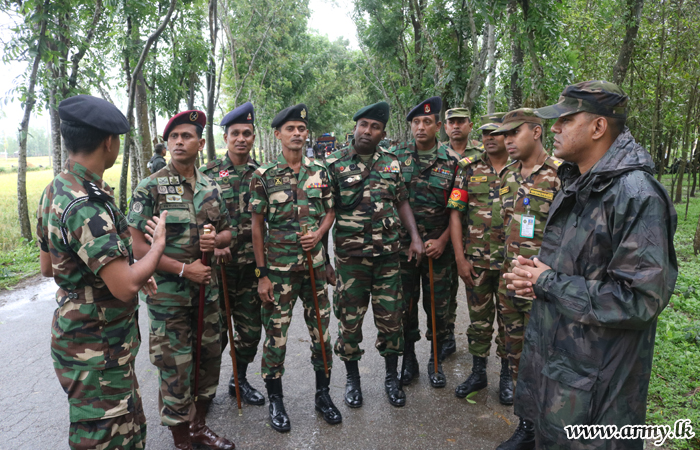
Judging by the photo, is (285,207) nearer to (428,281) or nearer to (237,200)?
(237,200)

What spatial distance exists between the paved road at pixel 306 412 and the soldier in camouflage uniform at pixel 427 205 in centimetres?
48

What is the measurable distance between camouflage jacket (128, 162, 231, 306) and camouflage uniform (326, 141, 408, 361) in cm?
109

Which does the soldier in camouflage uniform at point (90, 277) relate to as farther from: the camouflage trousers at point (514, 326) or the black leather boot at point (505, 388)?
the black leather boot at point (505, 388)

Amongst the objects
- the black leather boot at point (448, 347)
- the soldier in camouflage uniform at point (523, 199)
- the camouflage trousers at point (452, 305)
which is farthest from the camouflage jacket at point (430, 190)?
the black leather boot at point (448, 347)

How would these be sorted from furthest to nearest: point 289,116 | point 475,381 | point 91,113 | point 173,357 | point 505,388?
point 475,381 < point 505,388 < point 289,116 < point 173,357 < point 91,113

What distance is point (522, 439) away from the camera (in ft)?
9.42

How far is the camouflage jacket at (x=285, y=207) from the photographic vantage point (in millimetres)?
3295

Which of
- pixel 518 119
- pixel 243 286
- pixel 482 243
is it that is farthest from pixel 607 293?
pixel 243 286

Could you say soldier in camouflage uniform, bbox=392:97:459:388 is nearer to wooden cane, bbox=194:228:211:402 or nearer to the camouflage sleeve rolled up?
wooden cane, bbox=194:228:211:402

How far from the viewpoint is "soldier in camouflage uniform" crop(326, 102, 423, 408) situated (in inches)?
140

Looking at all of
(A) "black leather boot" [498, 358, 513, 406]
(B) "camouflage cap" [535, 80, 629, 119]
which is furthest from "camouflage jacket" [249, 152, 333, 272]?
(B) "camouflage cap" [535, 80, 629, 119]

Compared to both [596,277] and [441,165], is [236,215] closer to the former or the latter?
[441,165]

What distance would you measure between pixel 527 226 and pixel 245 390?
268 centimetres

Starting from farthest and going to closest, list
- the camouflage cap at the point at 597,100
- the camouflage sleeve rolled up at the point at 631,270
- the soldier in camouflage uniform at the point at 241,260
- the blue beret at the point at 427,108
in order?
the blue beret at the point at 427,108, the soldier in camouflage uniform at the point at 241,260, the camouflage cap at the point at 597,100, the camouflage sleeve rolled up at the point at 631,270
